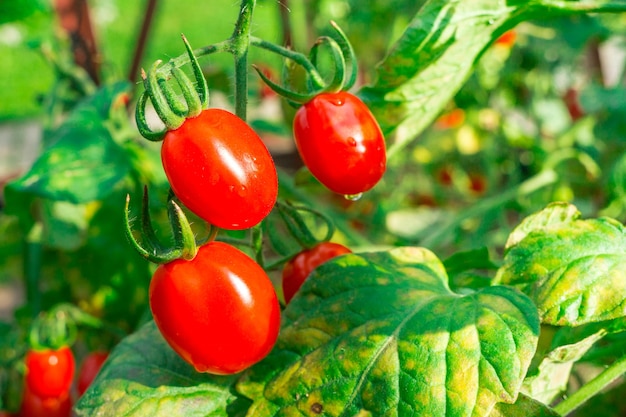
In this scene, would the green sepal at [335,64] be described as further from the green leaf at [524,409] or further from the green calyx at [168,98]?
the green leaf at [524,409]

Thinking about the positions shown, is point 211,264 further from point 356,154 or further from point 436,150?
point 436,150

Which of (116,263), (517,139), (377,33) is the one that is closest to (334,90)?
(116,263)

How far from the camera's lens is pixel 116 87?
1.19m

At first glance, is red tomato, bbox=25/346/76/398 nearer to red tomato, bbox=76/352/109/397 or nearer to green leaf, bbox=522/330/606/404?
red tomato, bbox=76/352/109/397

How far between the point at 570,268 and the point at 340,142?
0.75 ft

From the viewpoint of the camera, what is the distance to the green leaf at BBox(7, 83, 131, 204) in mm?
1038

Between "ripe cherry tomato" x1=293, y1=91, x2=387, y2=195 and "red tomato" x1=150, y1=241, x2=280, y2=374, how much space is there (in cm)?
11

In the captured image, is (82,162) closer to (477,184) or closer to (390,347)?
(390,347)

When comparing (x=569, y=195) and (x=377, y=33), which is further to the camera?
(x=377, y=33)

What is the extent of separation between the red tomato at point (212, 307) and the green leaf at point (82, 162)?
434mm

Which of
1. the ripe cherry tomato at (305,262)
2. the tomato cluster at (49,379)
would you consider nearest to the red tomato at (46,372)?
the tomato cluster at (49,379)

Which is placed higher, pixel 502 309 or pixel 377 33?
pixel 502 309

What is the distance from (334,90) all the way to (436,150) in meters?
1.56

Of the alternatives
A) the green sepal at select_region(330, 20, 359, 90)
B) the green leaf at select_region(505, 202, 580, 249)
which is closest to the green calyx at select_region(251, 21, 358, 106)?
the green sepal at select_region(330, 20, 359, 90)
